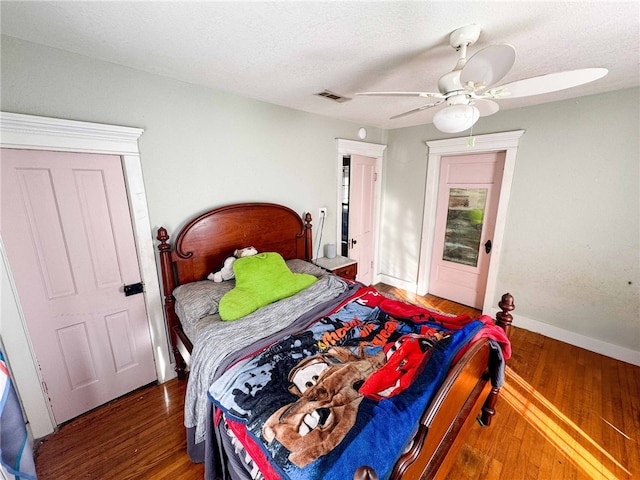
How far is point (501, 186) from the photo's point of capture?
287 cm

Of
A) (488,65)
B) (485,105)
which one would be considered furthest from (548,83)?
(488,65)

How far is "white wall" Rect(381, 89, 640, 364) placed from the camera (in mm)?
2252

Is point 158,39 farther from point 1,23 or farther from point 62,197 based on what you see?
point 62,197

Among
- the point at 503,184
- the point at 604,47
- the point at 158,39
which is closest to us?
the point at 158,39

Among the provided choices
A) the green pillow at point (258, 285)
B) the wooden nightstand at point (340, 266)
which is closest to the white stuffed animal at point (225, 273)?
the green pillow at point (258, 285)

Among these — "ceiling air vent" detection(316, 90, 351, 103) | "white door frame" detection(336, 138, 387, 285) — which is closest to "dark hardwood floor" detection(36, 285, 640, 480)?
"white door frame" detection(336, 138, 387, 285)

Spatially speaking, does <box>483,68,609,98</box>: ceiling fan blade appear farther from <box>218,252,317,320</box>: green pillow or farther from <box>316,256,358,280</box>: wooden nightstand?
<box>316,256,358,280</box>: wooden nightstand

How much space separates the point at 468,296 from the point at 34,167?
428 centimetres

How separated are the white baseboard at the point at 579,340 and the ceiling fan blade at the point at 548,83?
8.58ft

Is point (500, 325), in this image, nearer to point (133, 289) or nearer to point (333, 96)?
point (333, 96)

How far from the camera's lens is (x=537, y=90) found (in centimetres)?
129

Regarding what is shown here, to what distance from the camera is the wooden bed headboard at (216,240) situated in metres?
2.05

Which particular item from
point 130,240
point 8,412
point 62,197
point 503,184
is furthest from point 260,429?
point 503,184

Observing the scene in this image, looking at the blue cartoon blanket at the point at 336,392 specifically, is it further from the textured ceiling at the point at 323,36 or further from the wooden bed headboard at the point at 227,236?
the textured ceiling at the point at 323,36
